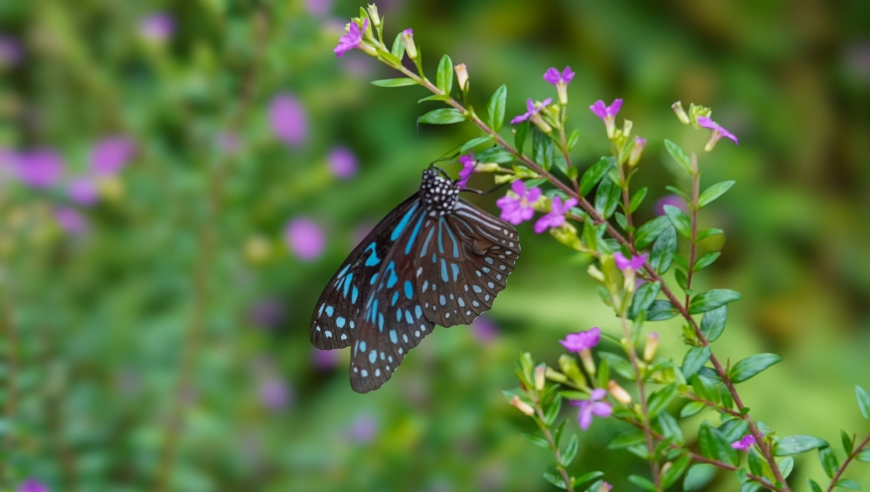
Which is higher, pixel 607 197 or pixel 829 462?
pixel 607 197

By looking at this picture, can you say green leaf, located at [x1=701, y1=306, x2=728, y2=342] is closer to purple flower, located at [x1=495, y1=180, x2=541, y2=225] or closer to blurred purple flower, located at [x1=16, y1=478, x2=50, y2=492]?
purple flower, located at [x1=495, y1=180, x2=541, y2=225]

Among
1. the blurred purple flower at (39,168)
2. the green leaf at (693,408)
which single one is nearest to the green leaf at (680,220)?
the green leaf at (693,408)

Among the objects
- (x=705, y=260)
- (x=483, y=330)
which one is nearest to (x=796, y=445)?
(x=705, y=260)

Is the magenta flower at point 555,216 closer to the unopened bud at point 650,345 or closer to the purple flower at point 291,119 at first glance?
the unopened bud at point 650,345

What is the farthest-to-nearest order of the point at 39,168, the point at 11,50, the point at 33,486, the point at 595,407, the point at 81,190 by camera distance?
the point at 11,50
the point at 39,168
the point at 81,190
the point at 33,486
the point at 595,407

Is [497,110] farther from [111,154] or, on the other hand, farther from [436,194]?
[111,154]

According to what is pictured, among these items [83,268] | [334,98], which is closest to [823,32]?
[334,98]

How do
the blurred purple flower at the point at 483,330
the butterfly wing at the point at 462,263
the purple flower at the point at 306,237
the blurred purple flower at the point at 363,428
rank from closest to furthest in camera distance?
the butterfly wing at the point at 462,263
the blurred purple flower at the point at 483,330
the blurred purple flower at the point at 363,428
the purple flower at the point at 306,237
